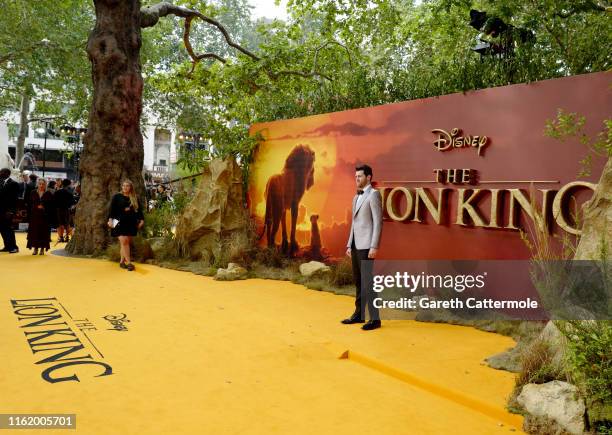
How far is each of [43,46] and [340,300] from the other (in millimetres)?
15955

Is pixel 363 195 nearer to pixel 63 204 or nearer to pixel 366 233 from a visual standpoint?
pixel 366 233

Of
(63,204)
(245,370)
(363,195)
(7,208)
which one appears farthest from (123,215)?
(245,370)

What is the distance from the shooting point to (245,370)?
14.2ft

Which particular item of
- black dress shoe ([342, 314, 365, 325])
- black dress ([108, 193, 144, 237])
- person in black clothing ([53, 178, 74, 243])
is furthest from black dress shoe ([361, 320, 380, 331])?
person in black clothing ([53, 178, 74, 243])

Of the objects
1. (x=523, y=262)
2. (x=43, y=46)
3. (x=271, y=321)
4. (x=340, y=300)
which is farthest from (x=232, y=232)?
(x=43, y=46)

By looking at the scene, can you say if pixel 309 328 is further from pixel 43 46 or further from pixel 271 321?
pixel 43 46

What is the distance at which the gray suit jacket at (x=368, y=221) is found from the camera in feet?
18.9

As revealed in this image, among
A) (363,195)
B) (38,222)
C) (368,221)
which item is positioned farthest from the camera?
(38,222)

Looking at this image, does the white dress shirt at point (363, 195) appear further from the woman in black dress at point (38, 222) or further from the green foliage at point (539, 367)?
the woman in black dress at point (38, 222)

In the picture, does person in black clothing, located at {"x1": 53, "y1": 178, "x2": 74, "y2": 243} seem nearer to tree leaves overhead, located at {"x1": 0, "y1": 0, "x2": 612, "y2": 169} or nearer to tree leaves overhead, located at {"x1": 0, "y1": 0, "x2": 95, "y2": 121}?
tree leaves overhead, located at {"x1": 0, "y1": 0, "x2": 612, "y2": 169}

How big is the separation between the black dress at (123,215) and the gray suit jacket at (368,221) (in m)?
5.12

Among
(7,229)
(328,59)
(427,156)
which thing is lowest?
(7,229)

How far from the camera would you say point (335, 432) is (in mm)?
3252

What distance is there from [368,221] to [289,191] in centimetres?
465
